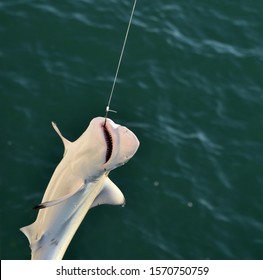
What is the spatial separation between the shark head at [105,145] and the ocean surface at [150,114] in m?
6.26

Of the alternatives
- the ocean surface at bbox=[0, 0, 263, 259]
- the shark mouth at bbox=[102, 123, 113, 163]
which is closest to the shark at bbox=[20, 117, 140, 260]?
the shark mouth at bbox=[102, 123, 113, 163]

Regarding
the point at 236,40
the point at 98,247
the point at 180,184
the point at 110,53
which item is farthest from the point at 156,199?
the point at 236,40

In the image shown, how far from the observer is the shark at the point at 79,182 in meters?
14.0

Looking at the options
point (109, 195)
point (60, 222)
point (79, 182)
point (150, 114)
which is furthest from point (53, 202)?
point (150, 114)

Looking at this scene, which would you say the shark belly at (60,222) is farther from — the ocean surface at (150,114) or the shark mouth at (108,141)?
the ocean surface at (150,114)

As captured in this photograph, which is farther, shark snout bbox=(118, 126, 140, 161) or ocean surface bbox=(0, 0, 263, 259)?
ocean surface bbox=(0, 0, 263, 259)

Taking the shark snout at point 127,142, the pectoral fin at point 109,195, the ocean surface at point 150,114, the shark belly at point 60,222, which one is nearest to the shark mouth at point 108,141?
the shark snout at point 127,142

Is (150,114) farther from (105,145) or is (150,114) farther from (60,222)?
(105,145)

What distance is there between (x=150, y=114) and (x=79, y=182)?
8.44 m

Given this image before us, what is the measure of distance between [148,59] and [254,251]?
771cm

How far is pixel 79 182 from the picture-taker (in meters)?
14.9

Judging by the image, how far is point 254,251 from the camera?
20.8 meters

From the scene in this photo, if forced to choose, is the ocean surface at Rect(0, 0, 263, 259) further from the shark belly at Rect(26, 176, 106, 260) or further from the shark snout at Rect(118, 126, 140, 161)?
the shark snout at Rect(118, 126, 140, 161)

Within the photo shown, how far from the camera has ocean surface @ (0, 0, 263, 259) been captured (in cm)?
2066
